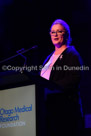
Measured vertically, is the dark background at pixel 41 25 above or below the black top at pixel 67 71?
above

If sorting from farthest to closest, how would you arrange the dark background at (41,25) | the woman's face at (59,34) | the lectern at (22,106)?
the dark background at (41,25)
the woman's face at (59,34)
the lectern at (22,106)

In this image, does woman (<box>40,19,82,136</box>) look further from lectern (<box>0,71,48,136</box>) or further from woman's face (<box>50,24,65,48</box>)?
woman's face (<box>50,24,65,48</box>)

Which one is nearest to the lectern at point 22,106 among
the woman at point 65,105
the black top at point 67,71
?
the woman at point 65,105

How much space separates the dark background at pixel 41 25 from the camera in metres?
3.36

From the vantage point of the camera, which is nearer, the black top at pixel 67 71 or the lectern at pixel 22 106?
the lectern at pixel 22 106

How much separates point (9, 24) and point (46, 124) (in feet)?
9.02

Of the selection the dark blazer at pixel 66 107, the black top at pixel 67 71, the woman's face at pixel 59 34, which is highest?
the woman's face at pixel 59 34

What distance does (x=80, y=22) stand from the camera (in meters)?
3.44

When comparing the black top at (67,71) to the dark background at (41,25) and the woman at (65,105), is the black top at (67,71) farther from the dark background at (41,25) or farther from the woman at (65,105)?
the dark background at (41,25)

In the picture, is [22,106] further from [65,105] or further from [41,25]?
[41,25]

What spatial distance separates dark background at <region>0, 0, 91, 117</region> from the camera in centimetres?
336

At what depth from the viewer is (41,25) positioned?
3.91 metres

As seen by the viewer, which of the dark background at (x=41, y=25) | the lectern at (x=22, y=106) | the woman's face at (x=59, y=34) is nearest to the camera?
the lectern at (x=22, y=106)

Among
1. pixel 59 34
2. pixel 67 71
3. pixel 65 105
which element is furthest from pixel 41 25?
pixel 65 105
